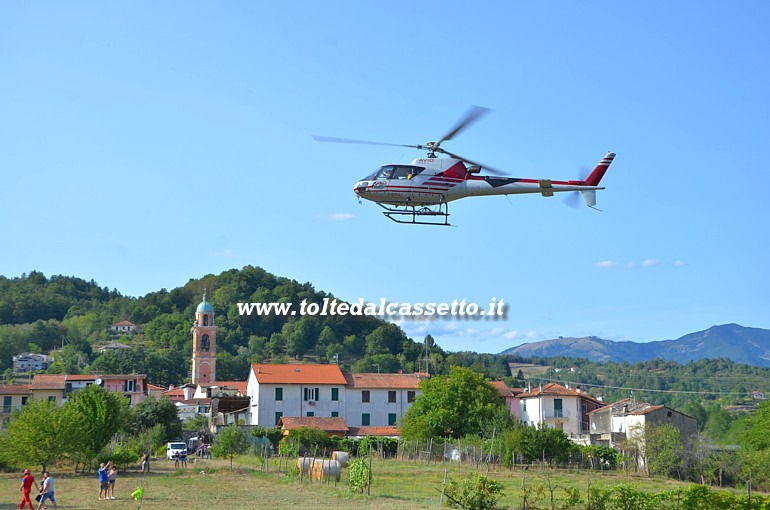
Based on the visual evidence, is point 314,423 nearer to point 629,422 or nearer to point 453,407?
point 453,407

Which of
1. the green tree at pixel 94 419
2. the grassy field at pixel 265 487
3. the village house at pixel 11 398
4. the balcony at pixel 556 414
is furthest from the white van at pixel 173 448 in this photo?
the balcony at pixel 556 414

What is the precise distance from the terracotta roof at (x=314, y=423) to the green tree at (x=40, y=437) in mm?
21900

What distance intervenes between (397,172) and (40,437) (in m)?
17.2

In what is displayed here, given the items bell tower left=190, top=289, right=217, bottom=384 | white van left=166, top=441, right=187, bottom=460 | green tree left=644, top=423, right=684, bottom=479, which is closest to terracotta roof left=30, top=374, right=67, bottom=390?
white van left=166, top=441, right=187, bottom=460

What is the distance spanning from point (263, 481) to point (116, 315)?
5805 inches

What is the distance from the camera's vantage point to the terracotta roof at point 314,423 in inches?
2197

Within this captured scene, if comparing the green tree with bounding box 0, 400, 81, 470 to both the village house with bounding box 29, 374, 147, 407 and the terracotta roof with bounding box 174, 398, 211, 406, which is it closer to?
the village house with bounding box 29, 374, 147, 407

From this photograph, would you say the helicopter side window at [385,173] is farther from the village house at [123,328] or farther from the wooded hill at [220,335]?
the village house at [123,328]

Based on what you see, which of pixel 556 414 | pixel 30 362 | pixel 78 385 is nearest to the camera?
pixel 556 414

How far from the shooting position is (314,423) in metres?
57.6

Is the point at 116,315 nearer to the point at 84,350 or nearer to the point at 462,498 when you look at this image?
the point at 84,350

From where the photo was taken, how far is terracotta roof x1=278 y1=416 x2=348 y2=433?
183 feet

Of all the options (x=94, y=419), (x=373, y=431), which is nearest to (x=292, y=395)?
(x=373, y=431)

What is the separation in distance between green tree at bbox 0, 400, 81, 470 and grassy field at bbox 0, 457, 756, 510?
3.20 ft
